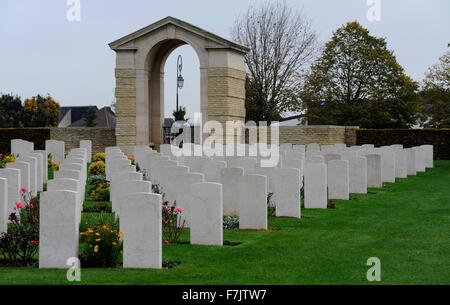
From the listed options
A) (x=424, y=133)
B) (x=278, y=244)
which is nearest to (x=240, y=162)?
(x=278, y=244)

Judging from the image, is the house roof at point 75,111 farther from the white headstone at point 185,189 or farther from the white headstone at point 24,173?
the white headstone at point 185,189

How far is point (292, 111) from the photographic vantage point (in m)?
49.5

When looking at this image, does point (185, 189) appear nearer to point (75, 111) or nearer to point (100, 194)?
point (100, 194)

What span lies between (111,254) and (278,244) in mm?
2727

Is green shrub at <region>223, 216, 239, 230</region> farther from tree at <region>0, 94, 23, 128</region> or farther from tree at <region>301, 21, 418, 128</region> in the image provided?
tree at <region>0, 94, 23, 128</region>

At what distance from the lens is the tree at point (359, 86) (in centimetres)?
4794

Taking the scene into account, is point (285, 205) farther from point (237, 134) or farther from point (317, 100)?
point (317, 100)

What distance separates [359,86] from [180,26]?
24.8 meters

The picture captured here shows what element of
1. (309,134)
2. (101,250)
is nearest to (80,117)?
(309,134)

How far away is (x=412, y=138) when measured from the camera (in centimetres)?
3572

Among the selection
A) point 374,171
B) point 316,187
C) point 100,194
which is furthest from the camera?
point 374,171

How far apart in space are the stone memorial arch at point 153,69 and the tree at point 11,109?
45.9 metres
